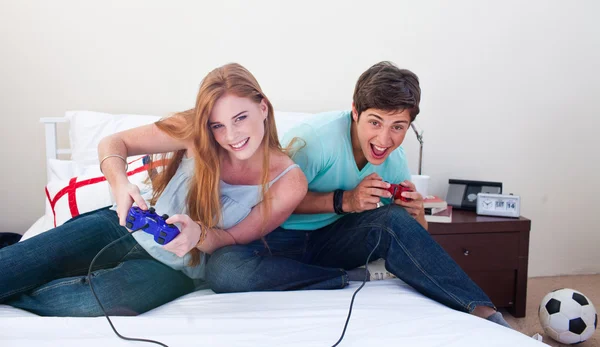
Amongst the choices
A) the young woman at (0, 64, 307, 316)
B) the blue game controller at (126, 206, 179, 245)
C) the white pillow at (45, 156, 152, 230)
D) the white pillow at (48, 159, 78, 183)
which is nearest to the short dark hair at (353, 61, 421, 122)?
the young woman at (0, 64, 307, 316)

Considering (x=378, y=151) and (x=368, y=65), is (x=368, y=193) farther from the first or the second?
(x=368, y=65)

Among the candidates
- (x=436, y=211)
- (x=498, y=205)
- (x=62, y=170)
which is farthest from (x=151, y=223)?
(x=498, y=205)

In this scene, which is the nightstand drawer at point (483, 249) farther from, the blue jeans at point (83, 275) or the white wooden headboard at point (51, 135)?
the white wooden headboard at point (51, 135)

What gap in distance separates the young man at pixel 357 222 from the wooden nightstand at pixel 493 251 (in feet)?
1.85

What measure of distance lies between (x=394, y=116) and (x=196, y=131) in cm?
46

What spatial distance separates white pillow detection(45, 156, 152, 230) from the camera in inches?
53.7

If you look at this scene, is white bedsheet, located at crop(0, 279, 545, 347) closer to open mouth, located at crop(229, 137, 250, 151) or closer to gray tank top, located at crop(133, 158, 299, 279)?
gray tank top, located at crop(133, 158, 299, 279)

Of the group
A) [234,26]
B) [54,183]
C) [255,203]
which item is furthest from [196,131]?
[234,26]

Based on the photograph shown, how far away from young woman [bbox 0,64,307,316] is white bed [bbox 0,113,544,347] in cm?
6

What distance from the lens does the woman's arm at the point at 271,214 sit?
3.54 feet

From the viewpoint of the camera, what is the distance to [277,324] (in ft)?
2.91

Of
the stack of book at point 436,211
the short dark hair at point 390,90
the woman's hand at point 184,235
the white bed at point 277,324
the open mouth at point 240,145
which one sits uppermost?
the short dark hair at point 390,90

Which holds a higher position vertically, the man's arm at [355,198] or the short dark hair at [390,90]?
the short dark hair at [390,90]

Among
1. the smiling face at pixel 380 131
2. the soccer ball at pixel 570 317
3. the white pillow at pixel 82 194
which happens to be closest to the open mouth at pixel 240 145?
the smiling face at pixel 380 131
